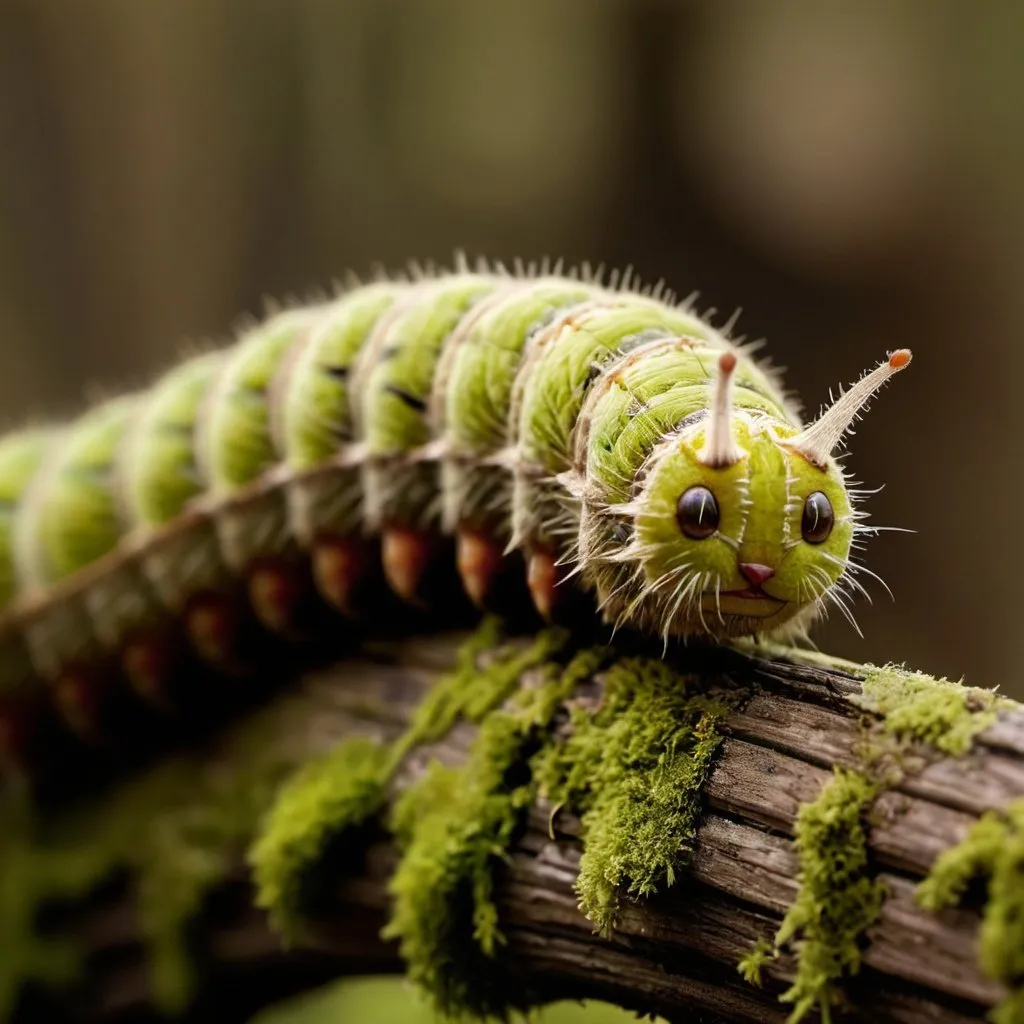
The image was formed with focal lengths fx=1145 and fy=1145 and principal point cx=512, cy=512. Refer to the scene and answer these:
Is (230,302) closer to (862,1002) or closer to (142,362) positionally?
(142,362)

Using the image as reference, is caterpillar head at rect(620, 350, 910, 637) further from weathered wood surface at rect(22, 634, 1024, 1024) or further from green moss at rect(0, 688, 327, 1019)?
green moss at rect(0, 688, 327, 1019)

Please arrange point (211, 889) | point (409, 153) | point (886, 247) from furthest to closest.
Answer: point (409, 153), point (886, 247), point (211, 889)

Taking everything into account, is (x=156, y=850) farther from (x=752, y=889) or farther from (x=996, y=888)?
(x=996, y=888)

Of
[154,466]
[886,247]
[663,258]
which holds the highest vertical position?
[886,247]

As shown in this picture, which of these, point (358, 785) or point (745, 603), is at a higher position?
point (745, 603)

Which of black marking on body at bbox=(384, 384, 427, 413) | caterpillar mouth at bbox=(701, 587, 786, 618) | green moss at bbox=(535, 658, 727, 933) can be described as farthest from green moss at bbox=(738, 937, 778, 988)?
black marking on body at bbox=(384, 384, 427, 413)

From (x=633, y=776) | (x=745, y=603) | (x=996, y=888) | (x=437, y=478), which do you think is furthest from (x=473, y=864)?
(x=996, y=888)

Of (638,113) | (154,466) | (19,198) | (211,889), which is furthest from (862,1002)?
(19,198)
